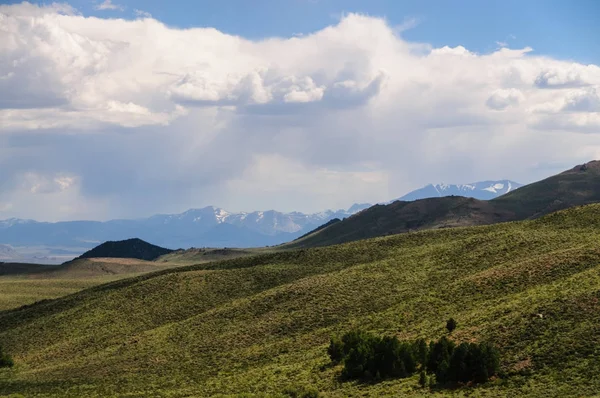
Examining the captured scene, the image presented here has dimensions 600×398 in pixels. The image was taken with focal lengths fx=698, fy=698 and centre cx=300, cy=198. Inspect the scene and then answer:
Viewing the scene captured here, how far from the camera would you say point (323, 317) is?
74.8 meters

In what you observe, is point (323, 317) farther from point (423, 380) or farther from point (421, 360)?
point (423, 380)

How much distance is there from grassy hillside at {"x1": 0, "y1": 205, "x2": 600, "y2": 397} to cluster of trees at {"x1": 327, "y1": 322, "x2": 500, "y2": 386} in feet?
4.43

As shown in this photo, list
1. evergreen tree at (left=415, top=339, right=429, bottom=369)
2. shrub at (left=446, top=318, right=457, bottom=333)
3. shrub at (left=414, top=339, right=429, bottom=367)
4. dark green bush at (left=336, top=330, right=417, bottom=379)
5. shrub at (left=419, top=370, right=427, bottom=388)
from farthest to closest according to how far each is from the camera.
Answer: shrub at (left=446, top=318, right=457, bottom=333)
dark green bush at (left=336, top=330, right=417, bottom=379)
shrub at (left=414, top=339, right=429, bottom=367)
evergreen tree at (left=415, top=339, right=429, bottom=369)
shrub at (left=419, top=370, right=427, bottom=388)

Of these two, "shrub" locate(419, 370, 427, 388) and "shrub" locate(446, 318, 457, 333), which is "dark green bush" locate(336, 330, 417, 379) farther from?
"shrub" locate(446, 318, 457, 333)

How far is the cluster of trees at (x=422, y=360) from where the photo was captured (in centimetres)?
4584

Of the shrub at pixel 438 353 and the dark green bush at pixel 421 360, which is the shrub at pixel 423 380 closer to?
the dark green bush at pixel 421 360

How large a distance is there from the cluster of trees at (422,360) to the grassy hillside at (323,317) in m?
1.35

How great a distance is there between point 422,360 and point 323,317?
24422 millimetres

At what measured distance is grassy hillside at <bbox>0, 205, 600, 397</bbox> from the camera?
163 ft

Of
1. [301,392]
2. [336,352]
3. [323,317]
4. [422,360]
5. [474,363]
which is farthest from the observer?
[323,317]

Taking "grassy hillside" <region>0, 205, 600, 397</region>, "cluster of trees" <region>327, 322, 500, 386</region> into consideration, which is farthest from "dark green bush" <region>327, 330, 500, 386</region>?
"grassy hillside" <region>0, 205, 600, 397</region>

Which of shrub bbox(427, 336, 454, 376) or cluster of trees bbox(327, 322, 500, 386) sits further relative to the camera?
shrub bbox(427, 336, 454, 376)

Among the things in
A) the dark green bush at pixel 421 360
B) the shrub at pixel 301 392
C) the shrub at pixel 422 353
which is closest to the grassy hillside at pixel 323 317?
the shrub at pixel 301 392

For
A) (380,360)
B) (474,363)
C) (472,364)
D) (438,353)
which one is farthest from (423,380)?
(380,360)
